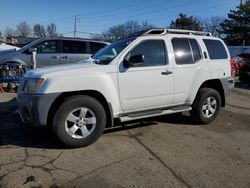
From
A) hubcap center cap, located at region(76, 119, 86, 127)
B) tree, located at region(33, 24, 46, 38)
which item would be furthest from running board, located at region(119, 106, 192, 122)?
tree, located at region(33, 24, 46, 38)

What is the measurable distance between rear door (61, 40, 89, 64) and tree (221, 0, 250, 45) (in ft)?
142

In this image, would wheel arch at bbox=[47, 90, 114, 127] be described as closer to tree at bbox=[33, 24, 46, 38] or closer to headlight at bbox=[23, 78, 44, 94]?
headlight at bbox=[23, 78, 44, 94]

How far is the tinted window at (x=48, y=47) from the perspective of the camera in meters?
10.8

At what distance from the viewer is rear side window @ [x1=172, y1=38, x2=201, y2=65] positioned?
18.5 feet

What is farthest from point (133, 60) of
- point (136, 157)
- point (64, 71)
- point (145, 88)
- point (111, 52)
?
point (136, 157)

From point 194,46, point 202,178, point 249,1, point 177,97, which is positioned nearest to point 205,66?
point 194,46

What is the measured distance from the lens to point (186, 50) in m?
5.79

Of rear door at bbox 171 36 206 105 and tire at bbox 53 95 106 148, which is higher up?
rear door at bbox 171 36 206 105

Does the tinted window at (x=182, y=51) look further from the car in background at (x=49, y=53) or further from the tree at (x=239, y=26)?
the tree at (x=239, y=26)

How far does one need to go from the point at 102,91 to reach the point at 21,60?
714 centimetres

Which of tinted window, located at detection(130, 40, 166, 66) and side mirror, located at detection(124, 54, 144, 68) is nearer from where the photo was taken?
side mirror, located at detection(124, 54, 144, 68)

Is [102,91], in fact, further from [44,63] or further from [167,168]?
[44,63]

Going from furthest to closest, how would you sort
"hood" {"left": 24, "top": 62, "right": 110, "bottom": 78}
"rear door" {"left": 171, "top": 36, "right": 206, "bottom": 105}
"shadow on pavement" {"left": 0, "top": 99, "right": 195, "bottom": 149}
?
"rear door" {"left": 171, "top": 36, "right": 206, "bottom": 105}, "shadow on pavement" {"left": 0, "top": 99, "right": 195, "bottom": 149}, "hood" {"left": 24, "top": 62, "right": 110, "bottom": 78}

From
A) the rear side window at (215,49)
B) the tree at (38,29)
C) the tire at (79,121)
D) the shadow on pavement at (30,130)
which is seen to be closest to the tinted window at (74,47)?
the shadow on pavement at (30,130)
